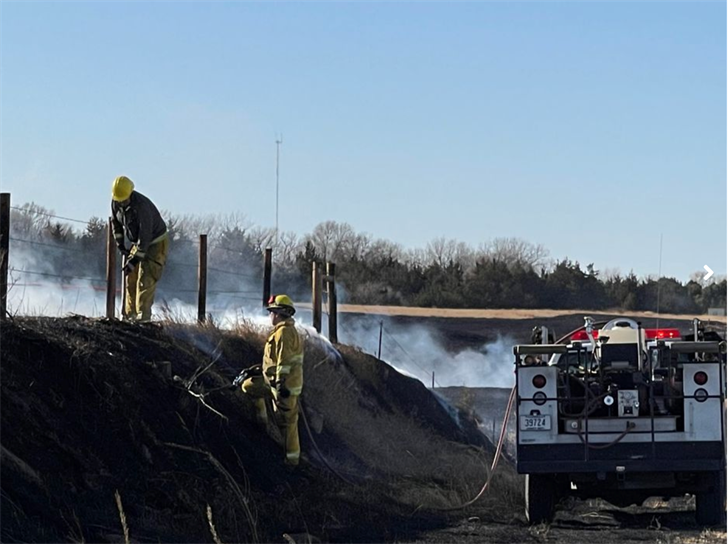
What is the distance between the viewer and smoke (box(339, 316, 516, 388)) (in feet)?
139

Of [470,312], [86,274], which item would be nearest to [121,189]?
[86,274]

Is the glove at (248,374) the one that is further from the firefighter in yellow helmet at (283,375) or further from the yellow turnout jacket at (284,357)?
the yellow turnout jacket at (284,357)

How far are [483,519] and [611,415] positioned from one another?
1.95 meters

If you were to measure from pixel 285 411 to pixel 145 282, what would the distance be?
2791 millimetres

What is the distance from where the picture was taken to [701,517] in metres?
14.2

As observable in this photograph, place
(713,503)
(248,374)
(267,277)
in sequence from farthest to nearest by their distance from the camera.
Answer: (267,277), (248,374), (713,503)

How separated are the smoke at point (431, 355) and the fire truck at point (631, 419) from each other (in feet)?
86.0

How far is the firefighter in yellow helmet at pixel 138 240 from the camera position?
17.1 meters

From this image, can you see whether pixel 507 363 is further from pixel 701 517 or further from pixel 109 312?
pixel 701 517

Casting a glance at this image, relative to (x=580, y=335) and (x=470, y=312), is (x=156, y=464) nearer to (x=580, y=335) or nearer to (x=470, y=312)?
(x=580, y=335)

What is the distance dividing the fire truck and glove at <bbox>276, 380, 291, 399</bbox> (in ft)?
9.64

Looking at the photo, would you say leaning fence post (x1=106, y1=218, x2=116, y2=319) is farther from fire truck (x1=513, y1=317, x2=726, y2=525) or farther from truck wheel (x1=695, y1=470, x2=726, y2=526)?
truck wheel (x1=695, y1=470, x2=726, y2=526)

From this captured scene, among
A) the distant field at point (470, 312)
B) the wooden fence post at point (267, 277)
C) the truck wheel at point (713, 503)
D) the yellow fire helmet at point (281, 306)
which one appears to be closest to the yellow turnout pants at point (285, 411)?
the yellow fire helmet at point (281, 306)

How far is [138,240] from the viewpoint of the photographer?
56.2 feet
